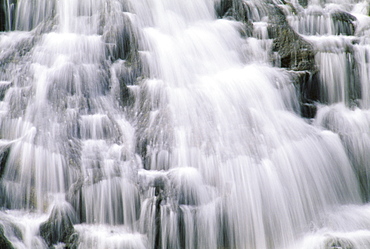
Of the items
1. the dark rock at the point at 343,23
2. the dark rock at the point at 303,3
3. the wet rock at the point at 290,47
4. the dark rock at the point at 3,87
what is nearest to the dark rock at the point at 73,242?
the dark rock at the point at 3,87

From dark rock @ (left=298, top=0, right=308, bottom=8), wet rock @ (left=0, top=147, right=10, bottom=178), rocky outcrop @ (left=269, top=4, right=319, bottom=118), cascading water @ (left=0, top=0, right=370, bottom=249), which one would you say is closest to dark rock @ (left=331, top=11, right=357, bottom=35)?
cascading water @ (left=0, top=0, right=370, bottom=249)

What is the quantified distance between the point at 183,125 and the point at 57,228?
2.22 meters

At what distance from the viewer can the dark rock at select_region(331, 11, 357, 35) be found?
815 cm

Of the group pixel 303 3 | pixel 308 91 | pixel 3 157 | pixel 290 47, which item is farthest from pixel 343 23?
pixel 3 157

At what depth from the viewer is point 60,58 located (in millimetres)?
6938

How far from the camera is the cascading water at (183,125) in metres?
5.55

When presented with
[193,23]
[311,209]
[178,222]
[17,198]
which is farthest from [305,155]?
[17,198]

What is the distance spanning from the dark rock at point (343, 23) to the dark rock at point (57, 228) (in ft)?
19.3

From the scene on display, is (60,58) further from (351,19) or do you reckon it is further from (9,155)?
(351,19)

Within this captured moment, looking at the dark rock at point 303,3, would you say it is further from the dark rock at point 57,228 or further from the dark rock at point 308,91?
the dark rock at point 57,228

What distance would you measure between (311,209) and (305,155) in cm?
81

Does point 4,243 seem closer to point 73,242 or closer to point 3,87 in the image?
point 73,242

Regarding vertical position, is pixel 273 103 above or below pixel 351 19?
below

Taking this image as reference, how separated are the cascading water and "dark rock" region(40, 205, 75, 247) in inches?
0.5
